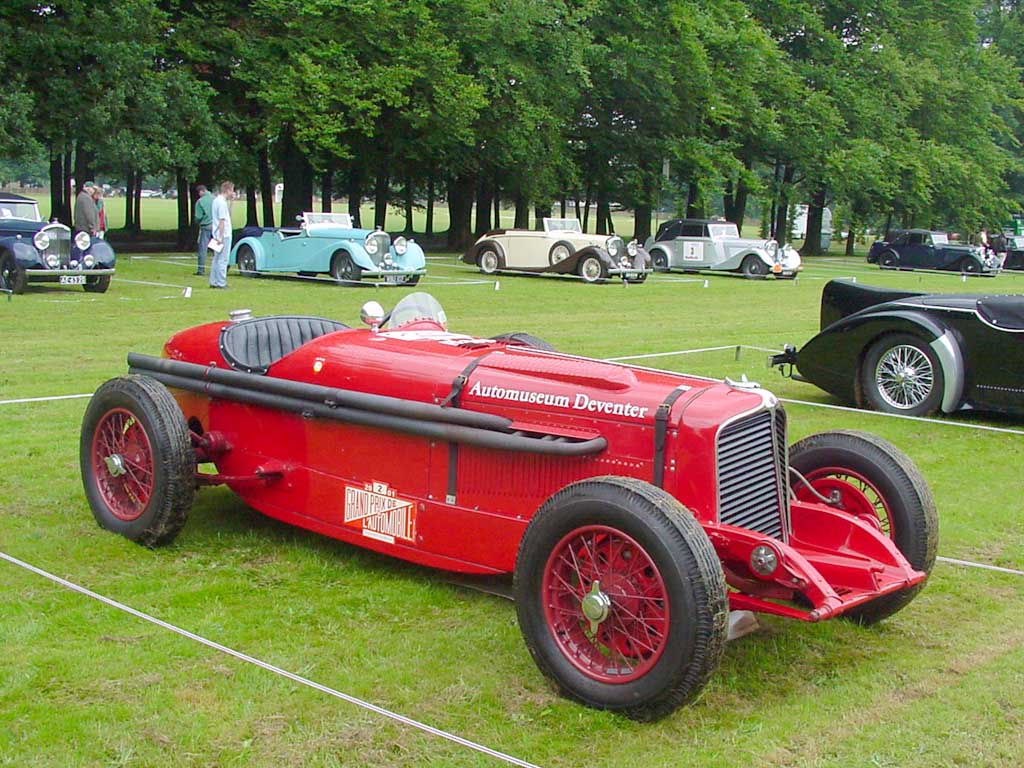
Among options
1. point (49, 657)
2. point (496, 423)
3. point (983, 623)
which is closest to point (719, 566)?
point (496, 423)

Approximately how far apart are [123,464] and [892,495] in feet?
12.0

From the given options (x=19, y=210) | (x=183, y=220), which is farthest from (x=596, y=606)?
(x=183, y=220)

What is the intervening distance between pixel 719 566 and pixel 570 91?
31.9 meters

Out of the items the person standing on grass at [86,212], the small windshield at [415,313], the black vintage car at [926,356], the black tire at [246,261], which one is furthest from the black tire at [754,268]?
the small windshield at [415,313]

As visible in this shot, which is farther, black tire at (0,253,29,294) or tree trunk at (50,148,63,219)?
tree trunk at (50,148,63,219)

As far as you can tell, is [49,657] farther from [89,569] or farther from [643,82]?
[643,82]

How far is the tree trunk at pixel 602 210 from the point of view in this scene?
4036 cm

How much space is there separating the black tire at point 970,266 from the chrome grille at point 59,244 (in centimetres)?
2990

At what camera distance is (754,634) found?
4.65 metres

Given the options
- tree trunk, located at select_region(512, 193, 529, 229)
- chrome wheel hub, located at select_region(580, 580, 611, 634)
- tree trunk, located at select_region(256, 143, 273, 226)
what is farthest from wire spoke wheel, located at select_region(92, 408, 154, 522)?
tree trunk, located at select_region(512, 193, 529, 229)

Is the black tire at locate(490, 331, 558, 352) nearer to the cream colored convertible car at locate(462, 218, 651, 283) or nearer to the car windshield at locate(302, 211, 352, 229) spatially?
the car windshield at locate(302, 211, 352, 229)

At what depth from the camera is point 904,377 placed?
972 cm

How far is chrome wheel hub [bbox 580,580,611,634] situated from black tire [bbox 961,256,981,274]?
3756 centimetres

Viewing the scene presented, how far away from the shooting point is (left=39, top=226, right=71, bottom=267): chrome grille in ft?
58.8
